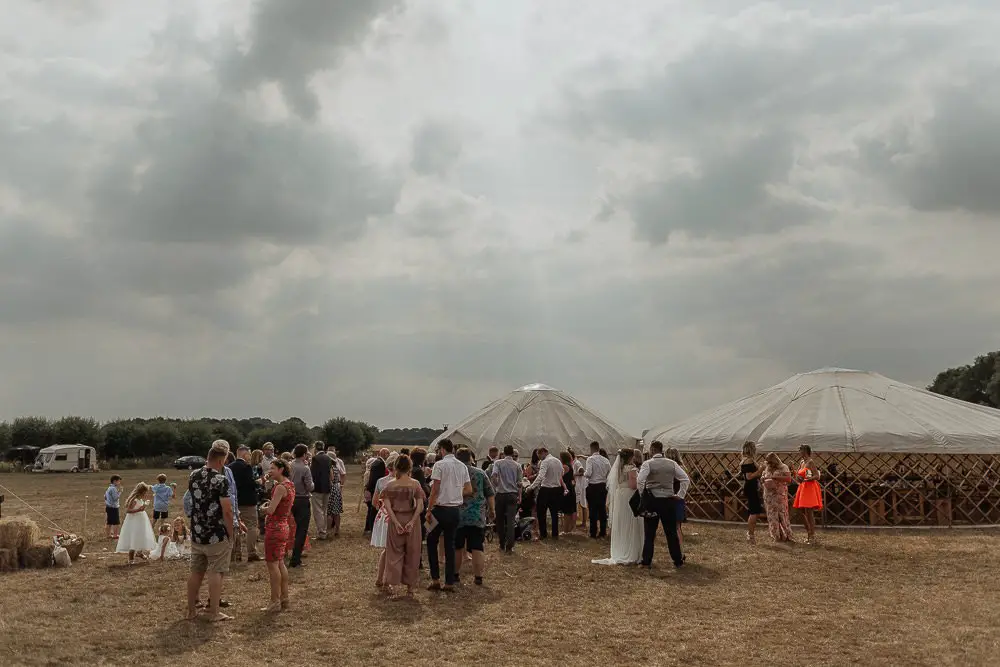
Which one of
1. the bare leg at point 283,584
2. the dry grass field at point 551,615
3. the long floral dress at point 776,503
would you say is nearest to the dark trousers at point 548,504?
the dry grass field at point 551,615

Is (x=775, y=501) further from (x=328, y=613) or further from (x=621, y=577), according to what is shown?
(x=328, y=613)

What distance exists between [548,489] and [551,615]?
5529mm

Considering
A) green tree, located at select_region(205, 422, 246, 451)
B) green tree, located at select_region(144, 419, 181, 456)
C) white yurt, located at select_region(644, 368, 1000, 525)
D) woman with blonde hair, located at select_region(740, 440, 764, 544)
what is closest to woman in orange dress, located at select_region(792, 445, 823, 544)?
woman with blonde hair, located at select_region(740, 440, 764, 544)

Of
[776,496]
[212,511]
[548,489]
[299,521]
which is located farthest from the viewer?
[548,489]

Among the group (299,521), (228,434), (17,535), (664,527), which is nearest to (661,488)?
(664,527)

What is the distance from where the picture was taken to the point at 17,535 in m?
10.8

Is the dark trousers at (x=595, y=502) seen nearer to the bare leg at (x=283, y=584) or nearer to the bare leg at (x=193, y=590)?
the bare leg at (x=283, y=584)

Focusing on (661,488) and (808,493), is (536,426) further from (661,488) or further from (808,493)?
(661,488)

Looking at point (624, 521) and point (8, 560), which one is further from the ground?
point (624, 521)

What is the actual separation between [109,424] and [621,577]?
63584 millimetres

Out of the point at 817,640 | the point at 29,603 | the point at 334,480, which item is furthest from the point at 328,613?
the point at 334,480

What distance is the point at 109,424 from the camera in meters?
65.1

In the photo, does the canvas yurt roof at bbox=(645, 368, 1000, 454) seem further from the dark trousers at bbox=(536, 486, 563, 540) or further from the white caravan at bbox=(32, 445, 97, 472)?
the white caravan at bbox=(32, 445, 97, 472)

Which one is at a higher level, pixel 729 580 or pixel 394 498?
pixel 394 498
